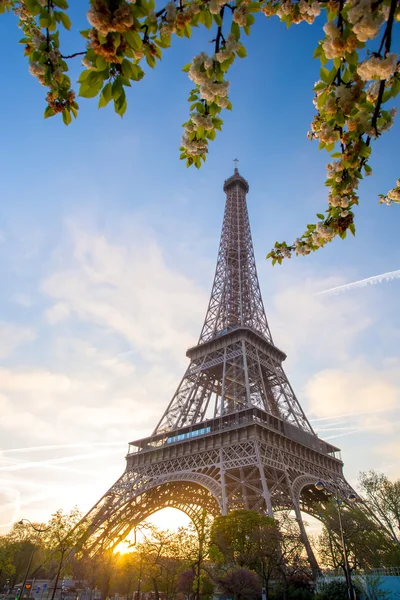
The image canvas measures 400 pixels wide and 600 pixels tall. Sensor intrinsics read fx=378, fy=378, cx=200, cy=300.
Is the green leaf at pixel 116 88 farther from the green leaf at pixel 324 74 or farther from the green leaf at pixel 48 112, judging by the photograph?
the green leaf at pixel 324 74

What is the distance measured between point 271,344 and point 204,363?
10109mm

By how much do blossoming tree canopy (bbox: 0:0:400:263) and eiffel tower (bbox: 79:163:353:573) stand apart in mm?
32382

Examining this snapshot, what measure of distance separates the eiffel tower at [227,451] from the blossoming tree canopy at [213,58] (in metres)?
32.4

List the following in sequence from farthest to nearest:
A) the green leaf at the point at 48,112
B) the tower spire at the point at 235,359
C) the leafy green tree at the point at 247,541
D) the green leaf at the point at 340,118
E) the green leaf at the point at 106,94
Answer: the tower spire at the point at 235,359, the leafy green tree at the point at 247,541, the green leaf at the point at 340,118, the green leaf at the point at 48,112, the green leaf at the point at 106,94

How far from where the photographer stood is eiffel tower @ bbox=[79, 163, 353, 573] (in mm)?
35875

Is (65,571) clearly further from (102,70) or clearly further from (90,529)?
(102,70)

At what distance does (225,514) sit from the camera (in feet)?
103

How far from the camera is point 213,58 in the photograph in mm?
4434

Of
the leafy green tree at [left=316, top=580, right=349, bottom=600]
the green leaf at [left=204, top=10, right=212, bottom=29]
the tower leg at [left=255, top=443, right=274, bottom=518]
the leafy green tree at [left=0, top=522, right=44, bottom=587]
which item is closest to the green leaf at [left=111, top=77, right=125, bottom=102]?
the green leaf at [left=204, top=10, right=212, bottom=29]

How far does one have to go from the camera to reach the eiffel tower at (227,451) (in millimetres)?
35875

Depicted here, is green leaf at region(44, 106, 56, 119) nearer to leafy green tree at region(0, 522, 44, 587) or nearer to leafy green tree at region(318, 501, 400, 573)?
leafy green tree at region(318, 501, 400, 573)

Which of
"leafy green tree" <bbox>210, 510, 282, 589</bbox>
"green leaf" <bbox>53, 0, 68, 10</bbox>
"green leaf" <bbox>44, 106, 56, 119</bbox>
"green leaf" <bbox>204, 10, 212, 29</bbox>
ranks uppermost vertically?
"green leaf" <bbox>204, 10, 212, 29</bbox>

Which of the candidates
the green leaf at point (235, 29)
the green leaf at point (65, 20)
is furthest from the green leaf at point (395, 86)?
the green leaf at point (65, 20)

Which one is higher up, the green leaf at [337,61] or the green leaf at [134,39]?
the green leaf at [337,61]
